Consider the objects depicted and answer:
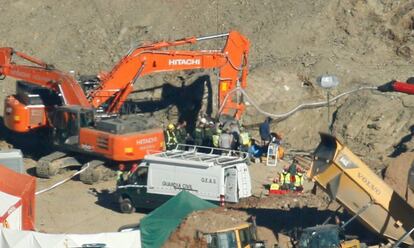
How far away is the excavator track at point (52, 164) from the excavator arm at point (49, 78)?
180cm

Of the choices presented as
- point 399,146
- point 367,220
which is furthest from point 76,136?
point 367,220

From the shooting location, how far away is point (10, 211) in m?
26.6

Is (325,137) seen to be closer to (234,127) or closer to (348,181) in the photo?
(348,181)

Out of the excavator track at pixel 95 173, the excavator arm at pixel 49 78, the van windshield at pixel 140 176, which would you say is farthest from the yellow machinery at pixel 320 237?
the excavator arm at pixel 49 78

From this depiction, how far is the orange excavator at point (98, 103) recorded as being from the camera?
34250 millimetres

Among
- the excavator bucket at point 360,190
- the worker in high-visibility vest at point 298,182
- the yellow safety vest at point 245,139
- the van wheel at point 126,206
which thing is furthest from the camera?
the yellow safety vest at point 245,139

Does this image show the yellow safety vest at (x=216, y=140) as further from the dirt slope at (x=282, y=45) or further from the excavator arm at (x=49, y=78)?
the excavator arm at (x=49, y=78)

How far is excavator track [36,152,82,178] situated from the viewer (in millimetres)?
34938

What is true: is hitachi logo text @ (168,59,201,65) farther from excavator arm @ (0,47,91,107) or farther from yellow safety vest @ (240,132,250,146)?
excavator arm @ (0,47,91,107)

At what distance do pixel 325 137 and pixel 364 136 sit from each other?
36.1 feet

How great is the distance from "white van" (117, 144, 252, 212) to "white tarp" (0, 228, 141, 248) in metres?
4.91

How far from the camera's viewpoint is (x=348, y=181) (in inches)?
1007

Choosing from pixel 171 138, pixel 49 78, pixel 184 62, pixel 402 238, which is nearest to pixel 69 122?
pixel 49 78

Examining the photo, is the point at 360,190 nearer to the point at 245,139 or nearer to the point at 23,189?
the point at 23,189
